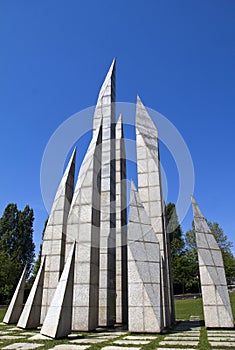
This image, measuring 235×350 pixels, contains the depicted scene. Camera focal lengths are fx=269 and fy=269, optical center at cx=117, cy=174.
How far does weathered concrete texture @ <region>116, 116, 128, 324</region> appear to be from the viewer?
14852 millimetres

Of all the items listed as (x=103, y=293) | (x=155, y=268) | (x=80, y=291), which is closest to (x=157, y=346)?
(x=155, y=268)

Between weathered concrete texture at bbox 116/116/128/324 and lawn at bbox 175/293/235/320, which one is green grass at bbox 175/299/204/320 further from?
weathered concrete texture at bbox 116/116/128/324

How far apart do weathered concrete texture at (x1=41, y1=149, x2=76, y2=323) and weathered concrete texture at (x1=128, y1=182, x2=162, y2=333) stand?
16.9 feet

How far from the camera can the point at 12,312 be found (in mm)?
13977

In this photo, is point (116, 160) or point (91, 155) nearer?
point (91, 155)

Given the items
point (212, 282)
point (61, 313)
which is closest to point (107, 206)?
point (212, 282)

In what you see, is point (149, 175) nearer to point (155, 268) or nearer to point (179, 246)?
point (155, 268)

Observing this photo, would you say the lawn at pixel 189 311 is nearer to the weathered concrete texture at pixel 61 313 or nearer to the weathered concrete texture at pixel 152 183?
the weathered concrete texture at pixel 152 183

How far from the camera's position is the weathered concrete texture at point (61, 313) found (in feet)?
28.3

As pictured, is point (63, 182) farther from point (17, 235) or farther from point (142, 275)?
point (17, 235)

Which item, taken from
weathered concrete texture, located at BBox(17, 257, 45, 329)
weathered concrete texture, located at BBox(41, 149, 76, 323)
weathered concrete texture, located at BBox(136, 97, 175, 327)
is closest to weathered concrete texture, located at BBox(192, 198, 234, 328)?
weathered concrete texture, located at BBox(136, 97, 175, 327)

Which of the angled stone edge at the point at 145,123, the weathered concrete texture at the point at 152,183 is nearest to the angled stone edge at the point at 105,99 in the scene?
the angled stone edge at the point at 145,123

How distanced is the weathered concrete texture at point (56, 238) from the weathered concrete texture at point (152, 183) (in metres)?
4.32

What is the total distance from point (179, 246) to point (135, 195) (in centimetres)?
3511
